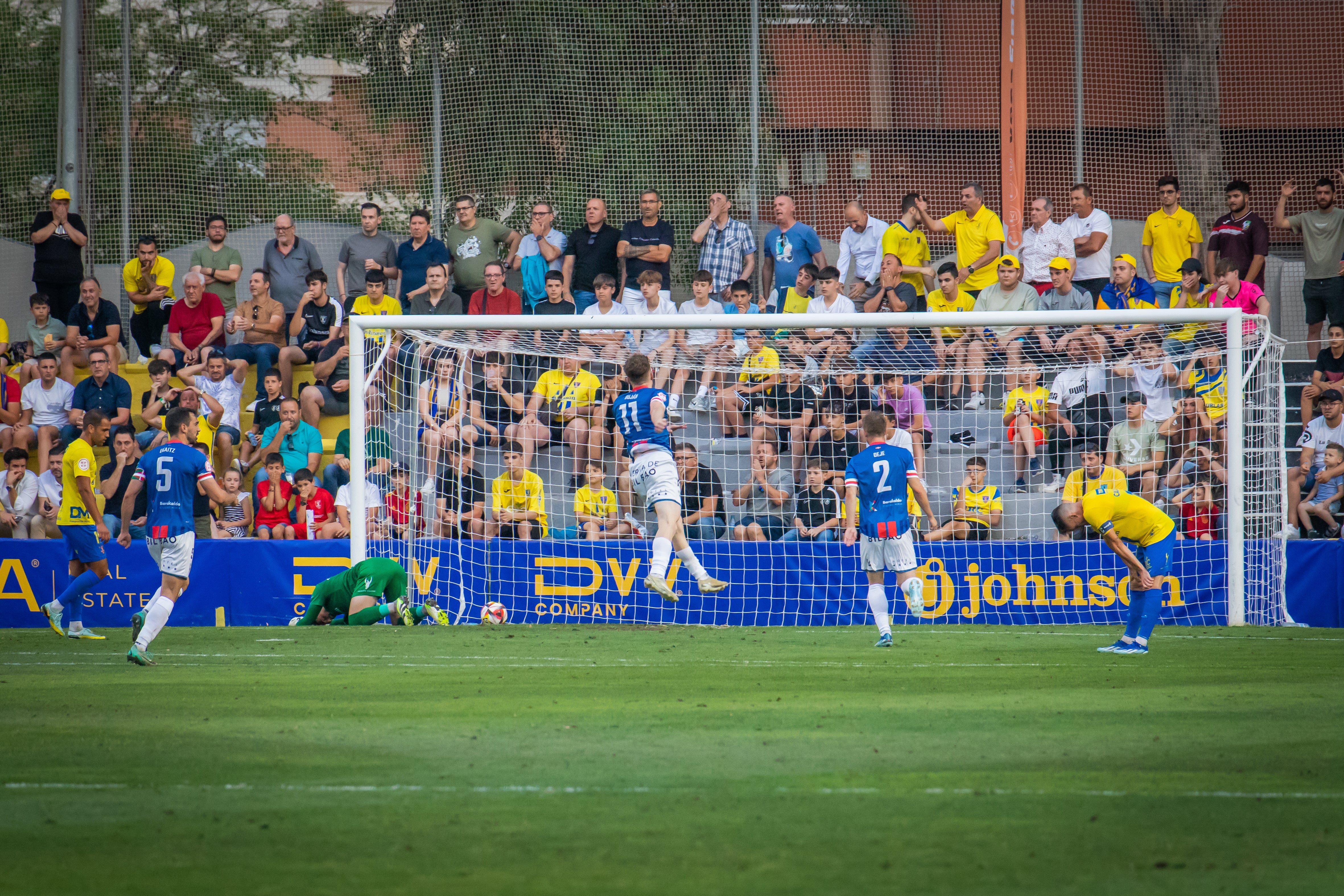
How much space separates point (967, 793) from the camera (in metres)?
5.70

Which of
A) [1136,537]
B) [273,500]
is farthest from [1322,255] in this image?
[273,500]

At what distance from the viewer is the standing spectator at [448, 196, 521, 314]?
17.8 metres

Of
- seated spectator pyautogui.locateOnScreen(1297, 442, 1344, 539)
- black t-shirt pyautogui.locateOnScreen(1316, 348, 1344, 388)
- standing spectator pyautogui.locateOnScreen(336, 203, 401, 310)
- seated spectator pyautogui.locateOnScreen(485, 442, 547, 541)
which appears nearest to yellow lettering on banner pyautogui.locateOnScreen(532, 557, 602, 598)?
seated spectator pyautogui.locateOnScreen(485, 442, 547, 541)

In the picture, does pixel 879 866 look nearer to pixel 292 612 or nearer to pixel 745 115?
pixel 292 612

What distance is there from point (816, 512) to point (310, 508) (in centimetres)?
563

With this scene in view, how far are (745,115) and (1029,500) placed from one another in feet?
22.3

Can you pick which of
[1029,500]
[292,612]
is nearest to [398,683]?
[292,612]

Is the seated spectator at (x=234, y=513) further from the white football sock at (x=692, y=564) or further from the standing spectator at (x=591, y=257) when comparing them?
the white football sock at (x=692, y=564)

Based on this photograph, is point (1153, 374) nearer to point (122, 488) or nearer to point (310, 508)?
point (310, 508)

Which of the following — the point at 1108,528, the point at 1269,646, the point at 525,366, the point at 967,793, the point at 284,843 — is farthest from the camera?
the point at 525,366

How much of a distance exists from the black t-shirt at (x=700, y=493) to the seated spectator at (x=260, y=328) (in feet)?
19.1

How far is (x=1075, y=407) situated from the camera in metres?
15.0

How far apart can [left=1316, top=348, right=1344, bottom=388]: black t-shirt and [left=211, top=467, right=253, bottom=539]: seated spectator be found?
12402mm

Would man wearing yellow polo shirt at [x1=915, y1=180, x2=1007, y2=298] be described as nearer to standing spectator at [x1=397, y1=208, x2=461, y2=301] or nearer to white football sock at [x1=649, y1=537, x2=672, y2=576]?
standing spectator at [x1=397, y1=208, x2=461, y2=301]
